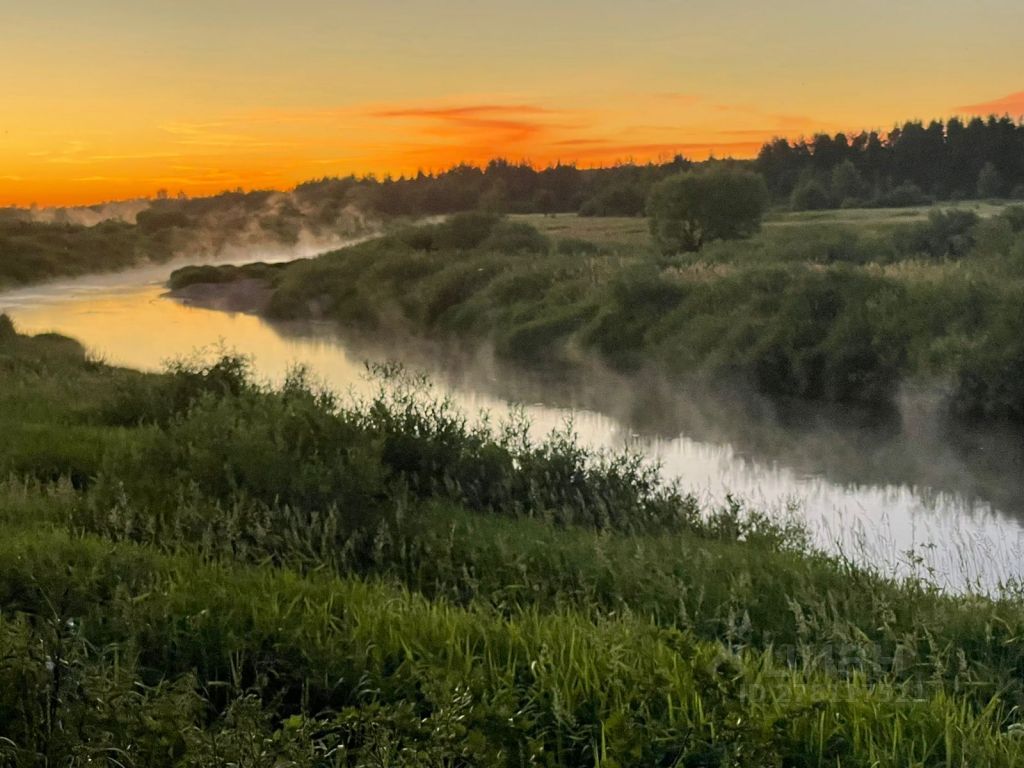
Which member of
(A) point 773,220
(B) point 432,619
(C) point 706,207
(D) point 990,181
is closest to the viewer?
(B) point 432,619

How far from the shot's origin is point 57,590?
5055mm

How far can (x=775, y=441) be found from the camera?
14500mm

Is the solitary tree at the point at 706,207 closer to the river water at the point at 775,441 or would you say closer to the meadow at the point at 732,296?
the meadow at the point at 732,296

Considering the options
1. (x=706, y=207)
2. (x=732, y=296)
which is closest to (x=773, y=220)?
(x=706, y=207)

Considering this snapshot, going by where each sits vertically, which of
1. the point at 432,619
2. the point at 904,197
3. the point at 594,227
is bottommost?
the point at 432,619

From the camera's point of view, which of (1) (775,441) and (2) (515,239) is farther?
(2) (515,239)

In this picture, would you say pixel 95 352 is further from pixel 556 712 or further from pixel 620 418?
pixel 556 712

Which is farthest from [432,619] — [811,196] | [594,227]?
[594,227]

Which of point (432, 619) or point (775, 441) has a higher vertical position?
point (432, 619)

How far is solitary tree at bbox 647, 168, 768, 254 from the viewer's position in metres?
31.6

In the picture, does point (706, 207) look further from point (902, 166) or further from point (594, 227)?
point (902, 166)

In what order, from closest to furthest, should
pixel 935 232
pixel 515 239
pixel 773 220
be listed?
pixel 935 232, pixel 773 220, pixel 515 239

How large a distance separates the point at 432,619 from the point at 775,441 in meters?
10.5

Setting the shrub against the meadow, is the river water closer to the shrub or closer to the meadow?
the meadow
